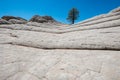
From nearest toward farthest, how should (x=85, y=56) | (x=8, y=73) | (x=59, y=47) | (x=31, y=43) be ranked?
1. (x=8, y=73)
2. (x=85, y=56)
3. (x=59, y=47)
4. (x=31, y=43)

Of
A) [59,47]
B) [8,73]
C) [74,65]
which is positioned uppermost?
[59,47]

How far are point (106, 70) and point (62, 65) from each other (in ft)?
3.60

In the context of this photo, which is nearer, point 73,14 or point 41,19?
point 41,19

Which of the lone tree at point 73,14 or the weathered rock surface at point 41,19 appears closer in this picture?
the weathered rock surface at point 41,19

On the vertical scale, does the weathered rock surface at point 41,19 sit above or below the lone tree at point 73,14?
below

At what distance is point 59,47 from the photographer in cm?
439

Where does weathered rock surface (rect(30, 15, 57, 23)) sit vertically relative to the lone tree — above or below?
below

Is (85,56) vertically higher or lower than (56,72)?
higher

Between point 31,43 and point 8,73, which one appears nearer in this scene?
point 8,73

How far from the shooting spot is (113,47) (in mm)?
3305

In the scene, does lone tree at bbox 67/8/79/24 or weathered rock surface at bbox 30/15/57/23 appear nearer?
weathered rock surface at bbox 30/15/57/23

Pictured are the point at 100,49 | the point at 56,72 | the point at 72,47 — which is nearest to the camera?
the point at 56,72

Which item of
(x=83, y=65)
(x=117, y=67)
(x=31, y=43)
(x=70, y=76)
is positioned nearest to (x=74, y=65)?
(x=83, y=65)

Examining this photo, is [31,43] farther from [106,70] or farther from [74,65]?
[106,70]
